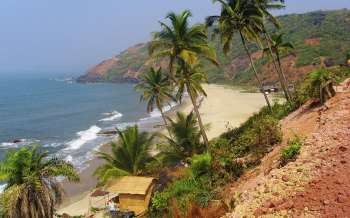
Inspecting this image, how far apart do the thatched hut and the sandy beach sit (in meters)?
7.07

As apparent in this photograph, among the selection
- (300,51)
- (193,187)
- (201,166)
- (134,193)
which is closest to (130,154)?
(134,193)

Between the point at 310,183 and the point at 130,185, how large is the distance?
14509mm

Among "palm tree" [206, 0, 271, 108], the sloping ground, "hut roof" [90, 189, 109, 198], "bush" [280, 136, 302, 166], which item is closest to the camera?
the sloping ground

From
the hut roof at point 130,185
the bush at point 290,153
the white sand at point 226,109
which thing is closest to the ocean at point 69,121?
the white sand at point 226,109

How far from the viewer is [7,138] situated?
2594 inches

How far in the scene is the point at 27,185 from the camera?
18.0 m

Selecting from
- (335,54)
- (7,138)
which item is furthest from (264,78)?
(7,138)

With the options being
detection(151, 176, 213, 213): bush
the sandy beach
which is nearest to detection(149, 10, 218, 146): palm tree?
the sandy beach

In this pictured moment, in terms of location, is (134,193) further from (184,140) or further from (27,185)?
(27,185)

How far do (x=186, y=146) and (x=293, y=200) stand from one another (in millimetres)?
17486

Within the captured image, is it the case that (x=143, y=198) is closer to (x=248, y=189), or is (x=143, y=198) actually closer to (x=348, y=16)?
(x=248, y=189)

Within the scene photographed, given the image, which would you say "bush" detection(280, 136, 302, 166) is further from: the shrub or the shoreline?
the shoreline

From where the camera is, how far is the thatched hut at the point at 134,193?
22.8m

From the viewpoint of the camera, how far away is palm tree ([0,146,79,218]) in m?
17.7
